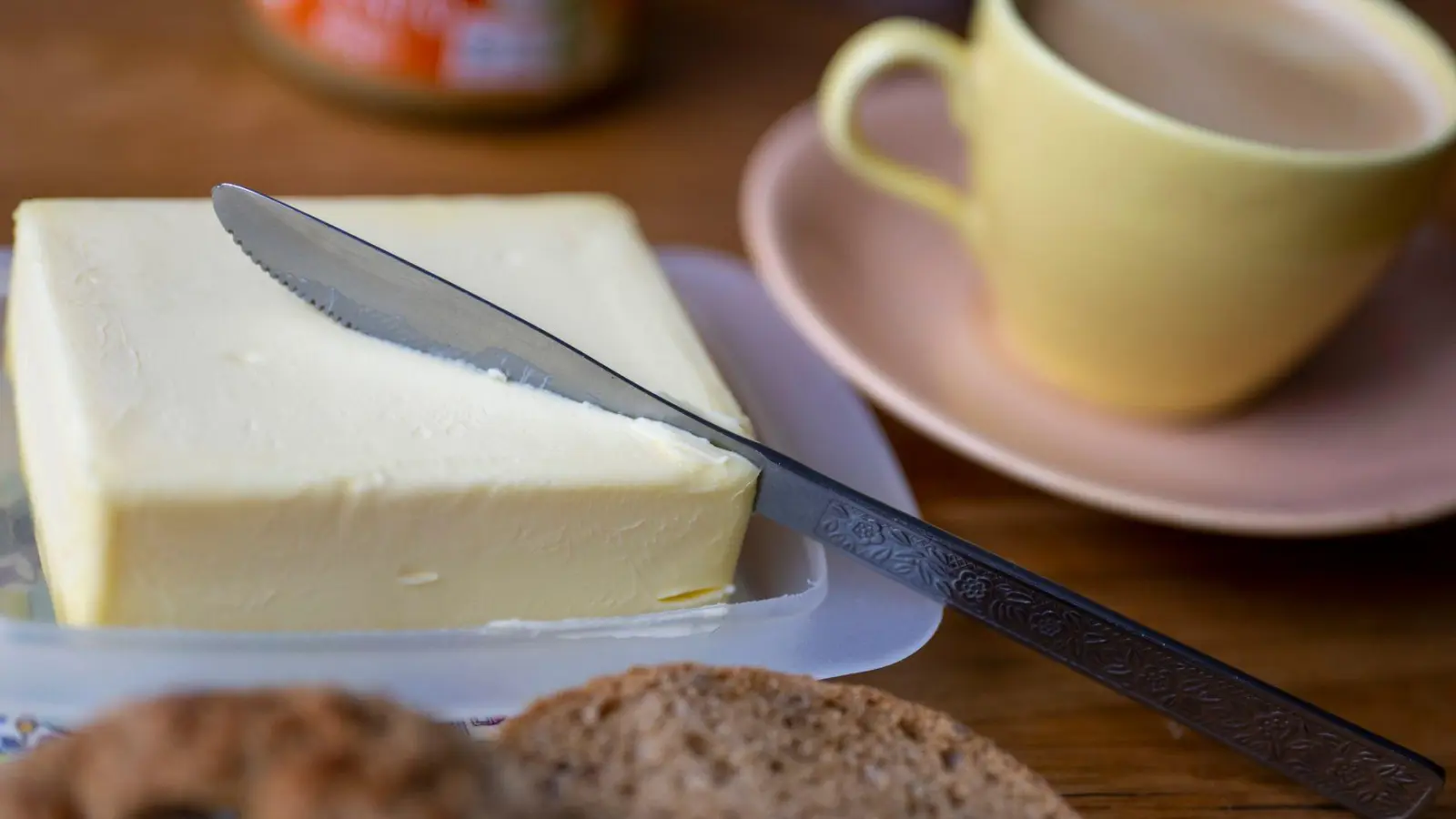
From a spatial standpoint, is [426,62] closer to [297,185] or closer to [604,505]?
[297,185]

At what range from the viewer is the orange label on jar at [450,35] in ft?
3.08

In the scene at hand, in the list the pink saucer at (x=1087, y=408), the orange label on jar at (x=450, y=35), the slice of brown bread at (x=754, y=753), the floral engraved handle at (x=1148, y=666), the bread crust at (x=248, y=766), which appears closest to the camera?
A: the bread crust at (x=248, y=766)

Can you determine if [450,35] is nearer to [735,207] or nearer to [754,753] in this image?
[735,207]

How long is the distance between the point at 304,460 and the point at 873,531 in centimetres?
26

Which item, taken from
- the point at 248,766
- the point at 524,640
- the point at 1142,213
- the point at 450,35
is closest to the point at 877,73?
the point at 1142,213

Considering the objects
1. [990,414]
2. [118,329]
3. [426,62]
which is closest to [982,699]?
[990,414]

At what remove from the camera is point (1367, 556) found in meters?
0.81

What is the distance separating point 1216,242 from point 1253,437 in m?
0.17

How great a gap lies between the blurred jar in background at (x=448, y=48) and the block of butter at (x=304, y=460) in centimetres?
30

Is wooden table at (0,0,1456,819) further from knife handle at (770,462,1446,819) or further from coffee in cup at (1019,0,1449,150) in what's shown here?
coffee in cup at (1019,0,1449,150)

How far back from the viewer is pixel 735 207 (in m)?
1.05

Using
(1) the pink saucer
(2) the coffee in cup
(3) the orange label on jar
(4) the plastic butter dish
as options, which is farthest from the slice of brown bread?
(3) the orange label on jar

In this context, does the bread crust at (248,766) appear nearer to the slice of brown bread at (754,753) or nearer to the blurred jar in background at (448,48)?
the slice of brown bread at (754,753)

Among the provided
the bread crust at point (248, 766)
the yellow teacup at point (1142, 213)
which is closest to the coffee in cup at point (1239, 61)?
the yellow teacup at point (1142, 213)
